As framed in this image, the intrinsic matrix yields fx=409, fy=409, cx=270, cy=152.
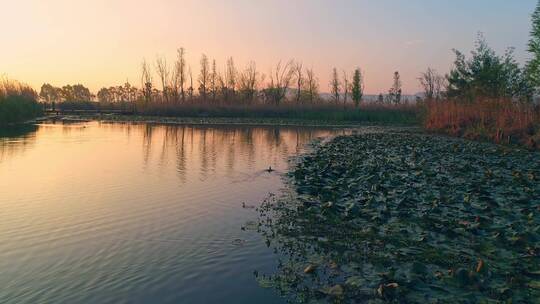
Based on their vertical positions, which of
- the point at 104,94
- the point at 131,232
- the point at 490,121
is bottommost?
the point at 131,232

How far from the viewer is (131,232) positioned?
951 cm

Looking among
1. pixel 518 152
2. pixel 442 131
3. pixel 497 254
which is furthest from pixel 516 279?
pixel 442 131

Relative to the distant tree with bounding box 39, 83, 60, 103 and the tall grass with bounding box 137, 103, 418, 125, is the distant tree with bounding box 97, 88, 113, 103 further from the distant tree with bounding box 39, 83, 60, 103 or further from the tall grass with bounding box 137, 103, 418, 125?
the tall grass with bounding box 137, 103, 418, 125

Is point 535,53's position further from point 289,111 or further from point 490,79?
point 289,111

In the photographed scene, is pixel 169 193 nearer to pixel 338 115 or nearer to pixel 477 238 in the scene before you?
pixel 477 238

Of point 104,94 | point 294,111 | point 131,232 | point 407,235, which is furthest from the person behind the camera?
point 104,94

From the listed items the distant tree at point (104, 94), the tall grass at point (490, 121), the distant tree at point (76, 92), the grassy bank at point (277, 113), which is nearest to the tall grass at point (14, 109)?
the grassy bank at point (277, 113)

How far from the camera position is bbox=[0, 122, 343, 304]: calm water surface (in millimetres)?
6617

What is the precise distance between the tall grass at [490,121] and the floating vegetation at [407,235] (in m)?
11.7

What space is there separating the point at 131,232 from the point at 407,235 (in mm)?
6270

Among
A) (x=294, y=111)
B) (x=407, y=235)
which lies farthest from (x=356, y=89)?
(x=407, y=235)

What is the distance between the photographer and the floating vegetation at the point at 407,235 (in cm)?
638

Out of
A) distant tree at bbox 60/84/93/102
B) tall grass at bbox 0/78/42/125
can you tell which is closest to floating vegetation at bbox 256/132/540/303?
tall grass at bbox 0/78/42/125

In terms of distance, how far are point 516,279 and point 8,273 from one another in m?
8.54
